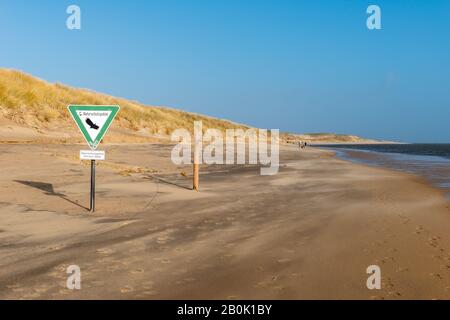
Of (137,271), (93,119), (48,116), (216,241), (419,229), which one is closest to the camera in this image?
(137,271)

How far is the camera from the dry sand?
4.64 metres

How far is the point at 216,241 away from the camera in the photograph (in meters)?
6.68

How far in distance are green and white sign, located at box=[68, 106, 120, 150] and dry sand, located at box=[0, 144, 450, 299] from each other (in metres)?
1.55

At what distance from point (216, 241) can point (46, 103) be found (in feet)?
101

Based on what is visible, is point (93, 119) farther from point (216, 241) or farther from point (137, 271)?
point (137, 271)

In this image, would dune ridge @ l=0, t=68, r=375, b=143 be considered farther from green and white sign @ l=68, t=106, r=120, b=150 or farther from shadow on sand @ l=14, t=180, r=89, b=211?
green and white sign @ l=68, t=106, r=120, b=150

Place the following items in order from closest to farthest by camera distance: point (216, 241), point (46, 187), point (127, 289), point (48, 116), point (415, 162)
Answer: point (127, 289) < point (216, 241) < point (46, 187) < point (48, 116) < point (415, 162)

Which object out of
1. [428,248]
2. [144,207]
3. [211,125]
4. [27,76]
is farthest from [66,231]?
[211,125]

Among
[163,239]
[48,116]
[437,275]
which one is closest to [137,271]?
[163,239]

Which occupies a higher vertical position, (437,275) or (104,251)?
(104,251)

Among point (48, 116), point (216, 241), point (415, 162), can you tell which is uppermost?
point (48, 116)

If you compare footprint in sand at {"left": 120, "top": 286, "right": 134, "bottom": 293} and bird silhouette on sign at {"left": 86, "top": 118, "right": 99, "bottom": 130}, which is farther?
bird silhouette on sign at {"left": 86, "top": 118, "right": 99, "bottom": 130}

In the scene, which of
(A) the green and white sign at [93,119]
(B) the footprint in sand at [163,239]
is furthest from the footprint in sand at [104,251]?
Result: (A) the green and white sign at [93,119]

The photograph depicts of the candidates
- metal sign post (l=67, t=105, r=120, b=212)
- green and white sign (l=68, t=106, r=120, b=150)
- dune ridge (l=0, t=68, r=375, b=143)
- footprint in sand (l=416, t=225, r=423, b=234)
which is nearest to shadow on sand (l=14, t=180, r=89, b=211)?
metal sign post (l=67, t=105, r=120, b=212)
